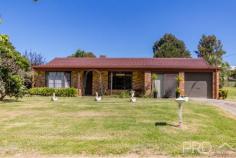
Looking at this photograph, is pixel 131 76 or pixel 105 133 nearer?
pixel 105 133

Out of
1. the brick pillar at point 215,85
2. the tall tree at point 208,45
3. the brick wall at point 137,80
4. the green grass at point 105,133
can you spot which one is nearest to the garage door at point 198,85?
the brick pillar at point 215,85

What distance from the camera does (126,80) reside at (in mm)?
30031

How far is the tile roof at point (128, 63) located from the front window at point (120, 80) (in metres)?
0.84

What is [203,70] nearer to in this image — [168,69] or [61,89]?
[168,69]

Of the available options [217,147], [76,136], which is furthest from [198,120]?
[76,136]

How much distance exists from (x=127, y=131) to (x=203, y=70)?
18.9m

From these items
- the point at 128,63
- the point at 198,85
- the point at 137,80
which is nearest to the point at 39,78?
the point at 128,63

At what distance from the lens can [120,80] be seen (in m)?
30.1

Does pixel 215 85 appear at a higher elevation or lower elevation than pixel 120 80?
lower

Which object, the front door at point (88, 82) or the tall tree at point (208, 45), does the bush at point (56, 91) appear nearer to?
the front door at point (88, 82)

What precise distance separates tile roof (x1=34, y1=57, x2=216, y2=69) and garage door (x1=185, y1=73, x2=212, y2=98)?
2.59ft

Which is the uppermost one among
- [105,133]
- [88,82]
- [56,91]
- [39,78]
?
[39,78]

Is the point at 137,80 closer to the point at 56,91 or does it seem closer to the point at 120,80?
the point at 120,80

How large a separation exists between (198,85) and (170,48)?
3543cm
